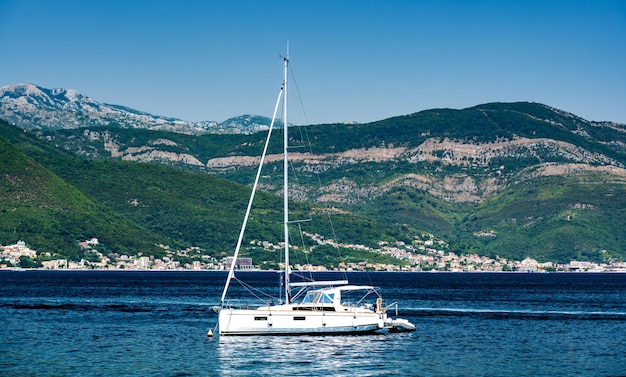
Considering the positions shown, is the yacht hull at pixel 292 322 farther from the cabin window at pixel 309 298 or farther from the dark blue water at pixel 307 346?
the cabin window at pixel 309 298

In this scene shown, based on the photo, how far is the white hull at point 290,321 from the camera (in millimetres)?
81500

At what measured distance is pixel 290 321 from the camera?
82.5 meters

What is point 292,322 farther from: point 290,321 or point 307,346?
point 307,346

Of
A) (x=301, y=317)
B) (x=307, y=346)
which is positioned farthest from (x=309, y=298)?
(x=307, y=346)

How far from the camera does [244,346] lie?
253ft

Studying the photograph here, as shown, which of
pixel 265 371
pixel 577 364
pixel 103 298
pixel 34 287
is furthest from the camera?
pixel 34 287

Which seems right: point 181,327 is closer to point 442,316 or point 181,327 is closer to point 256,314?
point 256,314

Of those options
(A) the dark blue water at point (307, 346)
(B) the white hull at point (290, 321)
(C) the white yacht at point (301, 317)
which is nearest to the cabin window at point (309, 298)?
(C) the white yacht at point (301, 317)

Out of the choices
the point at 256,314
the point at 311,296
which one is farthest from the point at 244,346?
the point at 311,296

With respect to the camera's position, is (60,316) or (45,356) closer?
(45,356)

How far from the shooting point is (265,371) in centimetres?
6600

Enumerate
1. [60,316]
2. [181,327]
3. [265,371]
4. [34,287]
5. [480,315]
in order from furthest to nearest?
[34,287] → [480,315] → [60,316] → [181,327] → [265,371]

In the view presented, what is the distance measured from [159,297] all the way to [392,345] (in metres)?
81.1

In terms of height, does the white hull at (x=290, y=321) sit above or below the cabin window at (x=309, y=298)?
below
